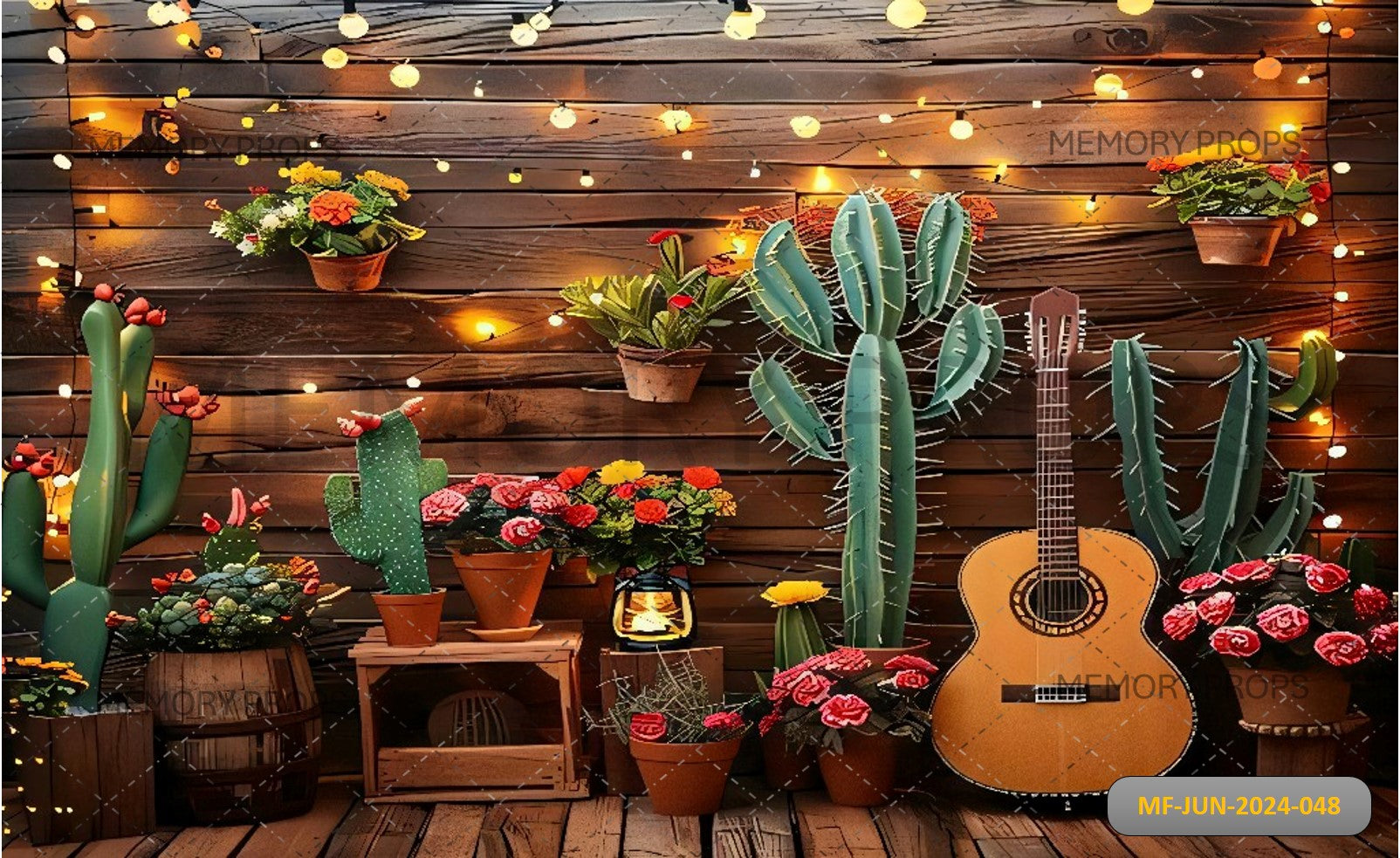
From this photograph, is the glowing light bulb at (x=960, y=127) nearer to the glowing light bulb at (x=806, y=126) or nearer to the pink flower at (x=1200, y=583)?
the glowing light bulb at (x=806, y=126)

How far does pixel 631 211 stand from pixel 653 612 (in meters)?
1.04

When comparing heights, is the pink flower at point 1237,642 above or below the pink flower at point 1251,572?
below

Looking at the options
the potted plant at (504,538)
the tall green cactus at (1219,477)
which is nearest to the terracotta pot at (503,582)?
the potted plant at (504,538)

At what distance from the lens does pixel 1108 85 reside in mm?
3498

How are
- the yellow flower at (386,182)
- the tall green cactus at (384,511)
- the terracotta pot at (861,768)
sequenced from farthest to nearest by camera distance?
the yellow flower at (386,182) → the tall green cactus at (384,511) → the terracotta pot at (861,768)

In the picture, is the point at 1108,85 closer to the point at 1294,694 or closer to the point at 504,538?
the point at 1294,694

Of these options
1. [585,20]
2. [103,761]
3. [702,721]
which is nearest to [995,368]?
[702,721]

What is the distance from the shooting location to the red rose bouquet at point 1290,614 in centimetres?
296

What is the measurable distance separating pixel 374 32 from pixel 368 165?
35cm

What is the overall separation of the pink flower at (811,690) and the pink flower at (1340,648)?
1073 millimetres

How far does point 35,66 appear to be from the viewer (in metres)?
3.49

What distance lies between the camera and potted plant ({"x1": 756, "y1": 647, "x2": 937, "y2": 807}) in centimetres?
302

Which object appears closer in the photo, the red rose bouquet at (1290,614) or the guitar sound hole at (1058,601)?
the red rose bouquet at (1290,614)

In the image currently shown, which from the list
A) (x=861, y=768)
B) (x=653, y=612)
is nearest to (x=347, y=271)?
(x=653, y=612)
